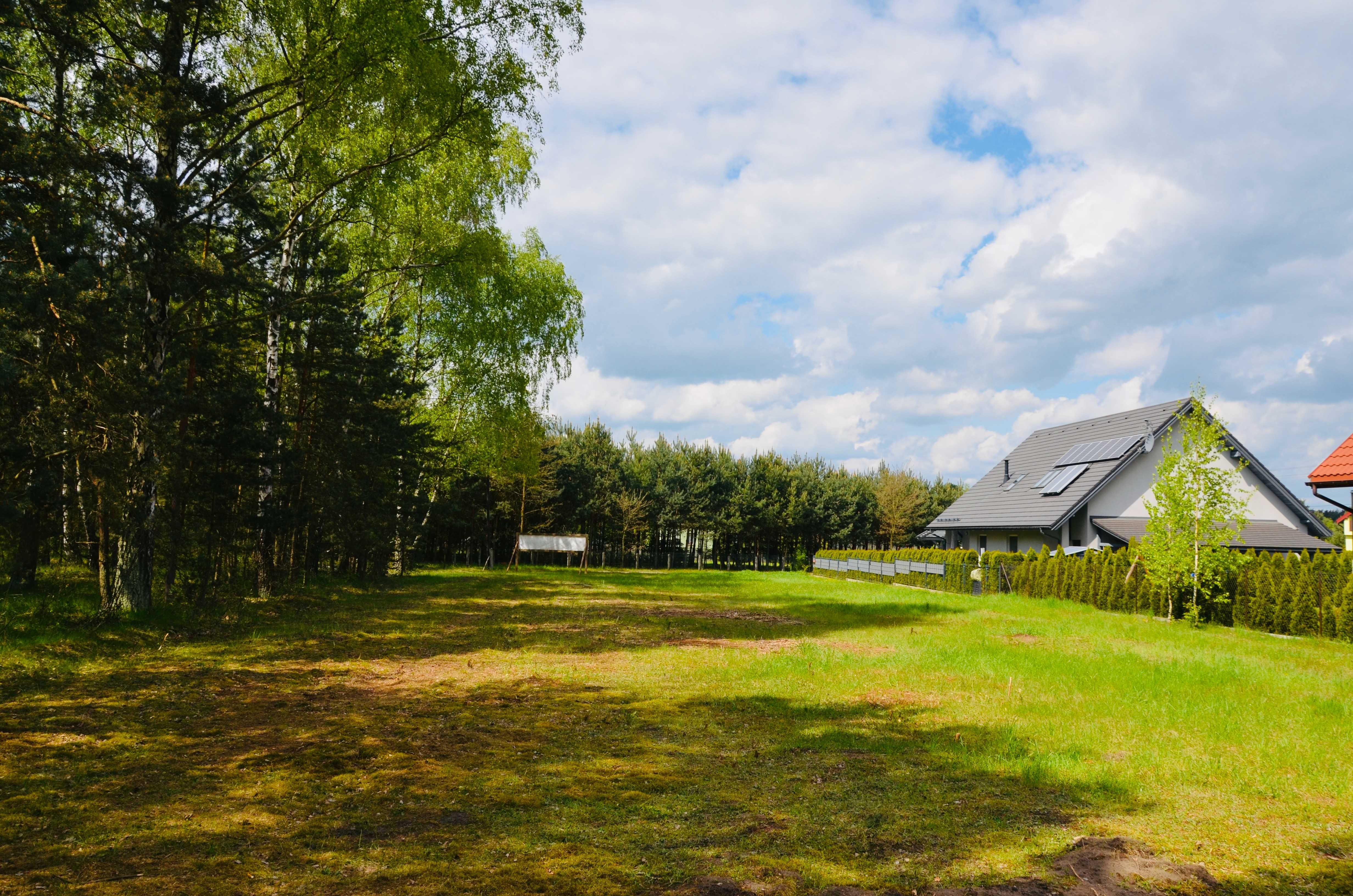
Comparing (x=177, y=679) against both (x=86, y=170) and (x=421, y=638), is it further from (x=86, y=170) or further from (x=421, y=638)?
(x=86, y=170)

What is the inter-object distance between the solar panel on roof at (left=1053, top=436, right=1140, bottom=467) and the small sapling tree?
36.3ft

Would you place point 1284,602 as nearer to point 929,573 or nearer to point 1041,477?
point 929,573

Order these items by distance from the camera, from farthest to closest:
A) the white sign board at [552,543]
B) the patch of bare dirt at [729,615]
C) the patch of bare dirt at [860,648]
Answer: the white sign board at [552,543] < the patch of bare dirt at [729,615] < the patch of bare dirt at [860,648]

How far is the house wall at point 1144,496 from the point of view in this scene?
2697 cm

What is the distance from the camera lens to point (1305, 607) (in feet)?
47.9

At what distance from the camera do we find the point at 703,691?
841 centimetres

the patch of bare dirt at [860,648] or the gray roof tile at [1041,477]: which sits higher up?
the gray roof tile at [1041,477]

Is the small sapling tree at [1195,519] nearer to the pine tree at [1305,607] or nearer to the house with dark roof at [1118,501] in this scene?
the pine tree at [1305,607]

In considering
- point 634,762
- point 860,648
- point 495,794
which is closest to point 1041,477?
point 860,648

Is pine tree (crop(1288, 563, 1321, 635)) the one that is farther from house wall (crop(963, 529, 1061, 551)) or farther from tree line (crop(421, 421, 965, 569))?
tree line (crop(421, 421, 965, 569))

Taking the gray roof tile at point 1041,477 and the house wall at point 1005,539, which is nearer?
the gray roof tile at point 1041,477

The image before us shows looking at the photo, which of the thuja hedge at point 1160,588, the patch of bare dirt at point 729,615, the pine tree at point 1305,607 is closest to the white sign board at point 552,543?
the thuja hedge at point 1160,588

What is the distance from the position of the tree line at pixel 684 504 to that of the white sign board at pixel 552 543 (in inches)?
44.7

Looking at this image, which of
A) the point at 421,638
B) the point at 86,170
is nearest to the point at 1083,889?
the point at 421,638
